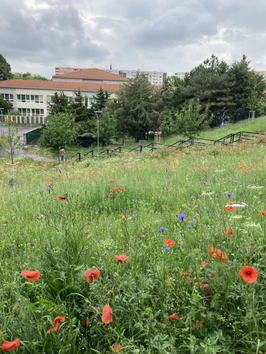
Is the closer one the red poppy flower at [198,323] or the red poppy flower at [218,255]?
the red poppy flower at [198,323]

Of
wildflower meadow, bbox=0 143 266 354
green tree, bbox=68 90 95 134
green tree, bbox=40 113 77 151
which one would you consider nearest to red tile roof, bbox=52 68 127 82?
green tree, bbox=68 90 95 134

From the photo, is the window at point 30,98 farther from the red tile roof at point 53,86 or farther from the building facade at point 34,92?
the red tile roof at point 53,86

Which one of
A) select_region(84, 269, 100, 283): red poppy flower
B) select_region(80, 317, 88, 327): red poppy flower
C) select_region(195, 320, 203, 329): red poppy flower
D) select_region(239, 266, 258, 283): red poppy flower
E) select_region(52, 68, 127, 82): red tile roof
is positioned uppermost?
select_region(52, 68, 127, 82): red tile roof

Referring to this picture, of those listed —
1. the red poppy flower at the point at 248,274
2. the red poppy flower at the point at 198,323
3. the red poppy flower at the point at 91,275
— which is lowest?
the red poppy flower at the point at 198,323

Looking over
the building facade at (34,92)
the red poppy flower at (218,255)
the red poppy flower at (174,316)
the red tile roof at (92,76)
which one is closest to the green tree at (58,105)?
the building facade at (34,92)

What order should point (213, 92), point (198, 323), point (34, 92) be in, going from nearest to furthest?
point (198, 323)
point (213, 92)
point (34, 92)

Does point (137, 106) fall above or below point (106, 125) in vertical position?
above

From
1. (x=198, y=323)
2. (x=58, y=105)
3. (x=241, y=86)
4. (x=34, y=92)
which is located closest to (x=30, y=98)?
(x=34, y=92)

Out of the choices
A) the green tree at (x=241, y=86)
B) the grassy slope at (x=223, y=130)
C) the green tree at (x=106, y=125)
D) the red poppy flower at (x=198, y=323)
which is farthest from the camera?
the green tree at (x=241, y=86)

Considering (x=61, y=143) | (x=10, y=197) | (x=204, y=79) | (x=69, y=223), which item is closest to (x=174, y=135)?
(x=204, y=79)

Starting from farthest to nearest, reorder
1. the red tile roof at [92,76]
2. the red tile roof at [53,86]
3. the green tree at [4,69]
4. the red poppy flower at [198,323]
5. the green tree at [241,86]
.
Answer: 1. the green tree at [4,69]
2. the red tile roof at [92,76]
3. the red tile roof at [53,86]
4. the green tree at [241,86]
5. the red poppy flower at [198,323]

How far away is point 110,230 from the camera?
8.70 ft

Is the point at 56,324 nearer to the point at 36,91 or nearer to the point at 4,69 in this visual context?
the point at 36,91

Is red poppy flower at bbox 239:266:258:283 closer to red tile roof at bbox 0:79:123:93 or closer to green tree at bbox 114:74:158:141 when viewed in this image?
green tree at bbox 114:74:158:141
